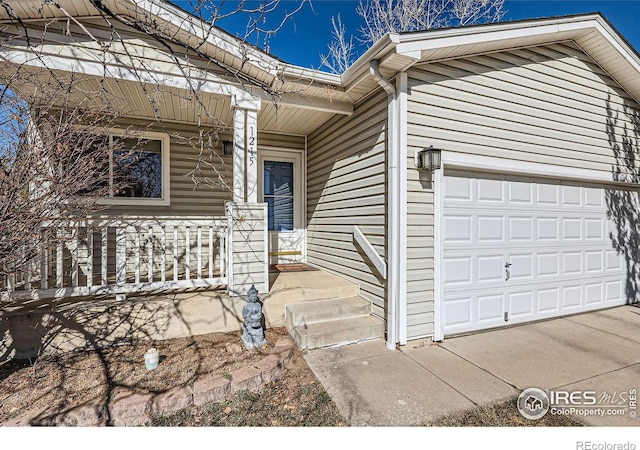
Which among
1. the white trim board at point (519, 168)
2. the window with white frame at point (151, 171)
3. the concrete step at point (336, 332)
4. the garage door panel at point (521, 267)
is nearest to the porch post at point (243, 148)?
the concrete step at point (336, 332)

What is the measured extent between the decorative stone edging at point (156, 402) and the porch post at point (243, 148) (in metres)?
2.07

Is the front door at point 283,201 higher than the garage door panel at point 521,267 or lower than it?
higher

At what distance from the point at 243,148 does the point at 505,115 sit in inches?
138

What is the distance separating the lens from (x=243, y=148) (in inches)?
162

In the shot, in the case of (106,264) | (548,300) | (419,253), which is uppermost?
(419,253)

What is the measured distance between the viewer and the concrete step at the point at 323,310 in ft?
12.7

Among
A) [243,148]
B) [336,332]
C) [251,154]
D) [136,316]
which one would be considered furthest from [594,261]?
[136,316]

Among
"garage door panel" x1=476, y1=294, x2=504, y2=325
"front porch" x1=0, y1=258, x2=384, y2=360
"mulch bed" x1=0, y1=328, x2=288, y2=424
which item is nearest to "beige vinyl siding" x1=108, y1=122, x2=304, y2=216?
Answer: "front porch" x1=0, y1=258, x2=384, y2=360

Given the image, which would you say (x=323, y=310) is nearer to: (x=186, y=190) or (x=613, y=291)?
(x=186, y=190)

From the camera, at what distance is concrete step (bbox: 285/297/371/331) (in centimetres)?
388

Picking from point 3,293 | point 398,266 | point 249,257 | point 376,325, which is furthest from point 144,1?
point 376,325

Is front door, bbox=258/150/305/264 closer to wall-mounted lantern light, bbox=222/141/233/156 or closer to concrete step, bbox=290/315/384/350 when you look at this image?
wall-mounted lantern light, bbox=222/141/233/156

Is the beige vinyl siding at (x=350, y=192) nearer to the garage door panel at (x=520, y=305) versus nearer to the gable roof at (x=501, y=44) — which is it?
the gable roof at (x=501, y=44)

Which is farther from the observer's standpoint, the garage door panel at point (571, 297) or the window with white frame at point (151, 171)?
the window with white frame at point (151, 171)
